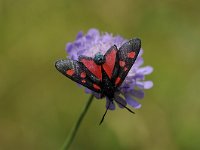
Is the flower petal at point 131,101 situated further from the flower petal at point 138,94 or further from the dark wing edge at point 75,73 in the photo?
the dark wing edge at point 75,73

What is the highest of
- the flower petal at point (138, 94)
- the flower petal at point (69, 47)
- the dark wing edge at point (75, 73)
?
the flower petal at point (69, 47)

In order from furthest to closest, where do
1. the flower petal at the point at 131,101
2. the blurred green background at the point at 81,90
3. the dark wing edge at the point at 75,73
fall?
the blurred green background at the point at 81,90 → the flower petal at the point at 131,101 → the dark wing edge at the point at 75,73

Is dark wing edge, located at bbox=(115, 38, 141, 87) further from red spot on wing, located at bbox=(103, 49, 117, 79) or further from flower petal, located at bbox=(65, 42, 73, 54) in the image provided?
flower petal, located at bbox=(65, 42, 73, 54)

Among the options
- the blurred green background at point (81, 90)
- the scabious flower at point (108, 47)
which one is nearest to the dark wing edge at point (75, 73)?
the scabious flower at point (108, 47)

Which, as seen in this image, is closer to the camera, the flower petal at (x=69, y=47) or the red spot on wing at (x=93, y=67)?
the red spot on wing at (x=93, y=67)

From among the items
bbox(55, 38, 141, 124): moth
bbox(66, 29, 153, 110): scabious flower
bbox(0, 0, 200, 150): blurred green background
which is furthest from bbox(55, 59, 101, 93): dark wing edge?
bbox(0, 0, 200, 150): blurred green background

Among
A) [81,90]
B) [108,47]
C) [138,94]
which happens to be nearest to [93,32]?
[108,47]
